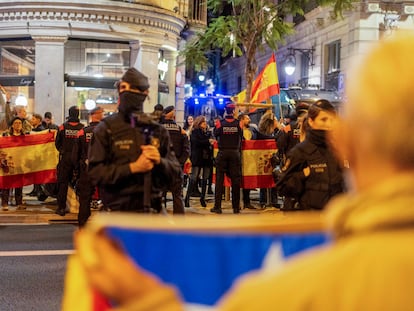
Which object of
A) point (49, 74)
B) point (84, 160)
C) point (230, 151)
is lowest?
point (84, 160)

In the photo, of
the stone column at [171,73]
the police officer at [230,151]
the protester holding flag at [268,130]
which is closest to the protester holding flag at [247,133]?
the protester holding flag at [268,130]

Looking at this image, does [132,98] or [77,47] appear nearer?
[132,98]

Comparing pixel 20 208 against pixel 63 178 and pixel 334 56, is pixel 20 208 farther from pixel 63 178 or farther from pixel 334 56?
pixel 334 56

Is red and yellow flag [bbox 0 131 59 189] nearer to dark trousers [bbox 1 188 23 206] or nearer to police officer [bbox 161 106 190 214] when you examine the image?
dark trousers [bbox 1 188 23 206]

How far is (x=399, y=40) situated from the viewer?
130 cm

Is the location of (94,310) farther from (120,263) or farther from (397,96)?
(397,96)

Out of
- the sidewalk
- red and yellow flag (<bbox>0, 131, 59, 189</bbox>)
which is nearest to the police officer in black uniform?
the sidewalk

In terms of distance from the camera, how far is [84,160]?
10.9 metres

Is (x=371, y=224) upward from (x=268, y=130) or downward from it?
downward

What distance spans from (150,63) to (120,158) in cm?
1953

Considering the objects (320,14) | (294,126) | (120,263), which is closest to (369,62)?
(120,263)

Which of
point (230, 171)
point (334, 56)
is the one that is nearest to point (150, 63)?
point (334, 56)

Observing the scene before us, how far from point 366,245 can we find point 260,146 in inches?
507

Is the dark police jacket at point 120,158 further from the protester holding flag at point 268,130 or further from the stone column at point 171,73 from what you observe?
the stone column at point 171,73
